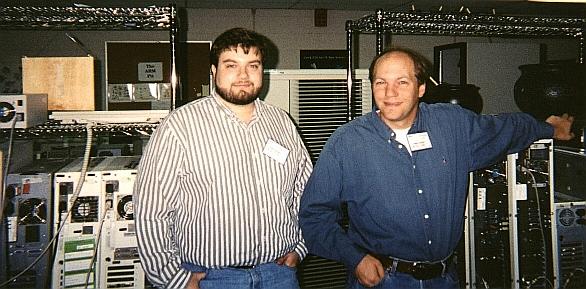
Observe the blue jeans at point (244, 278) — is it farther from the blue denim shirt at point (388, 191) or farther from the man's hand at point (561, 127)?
the man's hand at point (561, 127)

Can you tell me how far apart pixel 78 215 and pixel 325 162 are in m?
1.22

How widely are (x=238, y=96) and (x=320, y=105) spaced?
114 centimetres

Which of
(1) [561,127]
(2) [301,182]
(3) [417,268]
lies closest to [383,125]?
(2) [301,182]

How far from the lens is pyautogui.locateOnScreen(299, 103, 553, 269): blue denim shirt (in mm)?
1674

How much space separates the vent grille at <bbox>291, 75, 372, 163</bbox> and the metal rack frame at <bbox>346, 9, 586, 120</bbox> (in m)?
0.35

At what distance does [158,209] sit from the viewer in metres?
1.55

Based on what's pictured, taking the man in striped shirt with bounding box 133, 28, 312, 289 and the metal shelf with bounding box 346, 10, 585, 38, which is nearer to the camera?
the man in striped shirt with bounding box 133, 28, 312, 289

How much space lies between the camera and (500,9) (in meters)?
5.06

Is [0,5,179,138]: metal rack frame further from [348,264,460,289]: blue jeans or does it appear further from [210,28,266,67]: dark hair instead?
[348,264,460,289]: blue jeans

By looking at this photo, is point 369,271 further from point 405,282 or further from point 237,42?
point 237,42

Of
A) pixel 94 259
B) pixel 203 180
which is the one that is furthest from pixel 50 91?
pixel 203 180

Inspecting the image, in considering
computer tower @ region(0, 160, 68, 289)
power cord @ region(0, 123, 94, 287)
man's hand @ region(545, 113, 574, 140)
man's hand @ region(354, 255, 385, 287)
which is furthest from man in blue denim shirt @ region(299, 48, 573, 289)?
computer tower @ region(0, 160, 68, 289)

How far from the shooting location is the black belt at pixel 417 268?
1664mm

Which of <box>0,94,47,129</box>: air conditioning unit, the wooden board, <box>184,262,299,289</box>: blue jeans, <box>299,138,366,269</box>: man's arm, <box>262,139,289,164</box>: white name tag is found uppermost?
the wooden board
